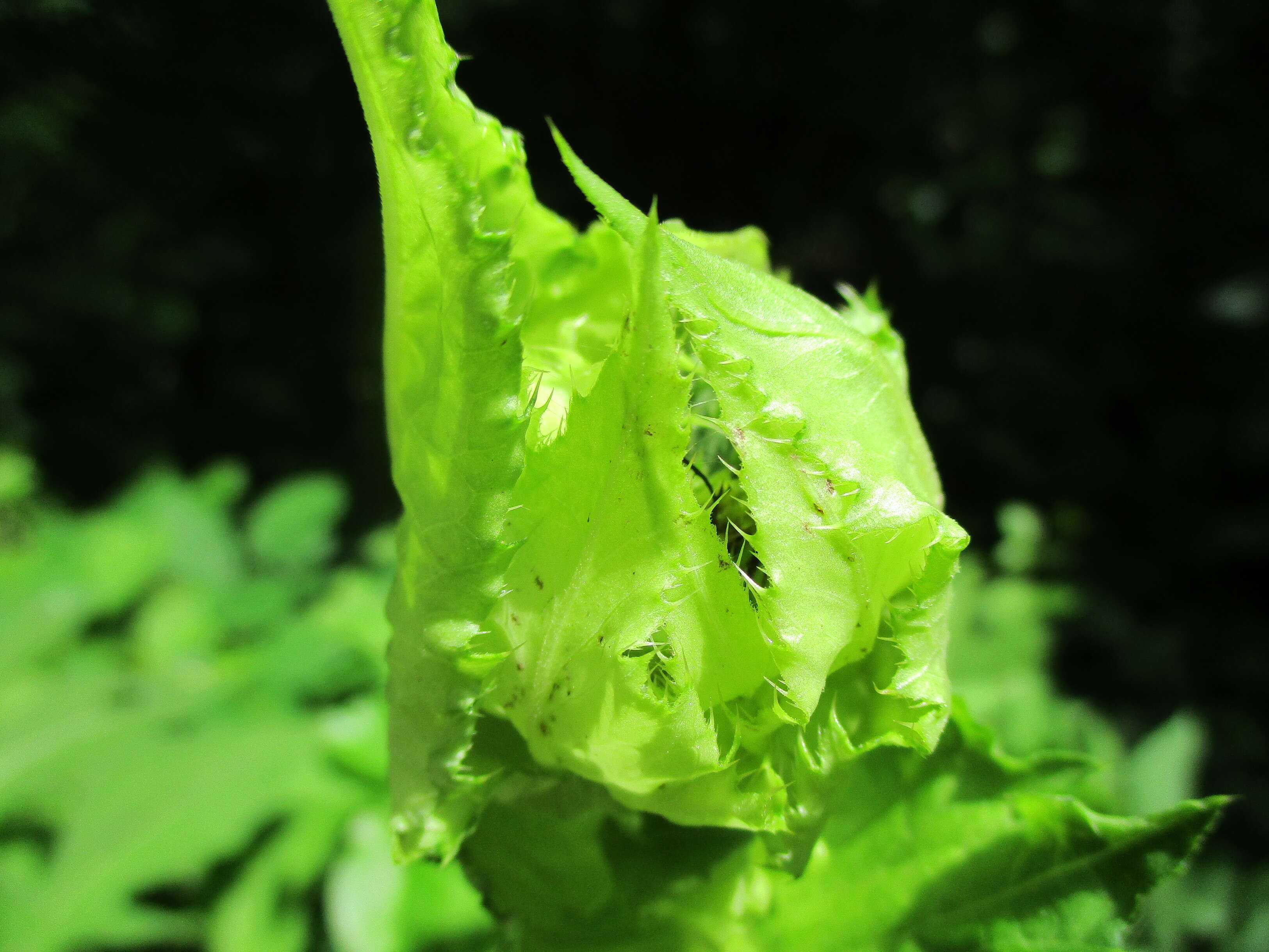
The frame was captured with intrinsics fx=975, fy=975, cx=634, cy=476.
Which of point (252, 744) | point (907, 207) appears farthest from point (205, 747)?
point (907, 207)

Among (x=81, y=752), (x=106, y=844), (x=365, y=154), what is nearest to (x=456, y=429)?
(x=106, y=844)

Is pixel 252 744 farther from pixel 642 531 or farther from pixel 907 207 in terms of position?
pixel 907 207

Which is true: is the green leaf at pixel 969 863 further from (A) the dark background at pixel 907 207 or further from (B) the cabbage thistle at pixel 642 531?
(A) the dark background at pixel 907 207

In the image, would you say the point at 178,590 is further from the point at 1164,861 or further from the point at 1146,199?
the point at 1146,199

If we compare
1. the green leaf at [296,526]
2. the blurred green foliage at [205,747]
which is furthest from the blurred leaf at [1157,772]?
the green leaf at [296,526]

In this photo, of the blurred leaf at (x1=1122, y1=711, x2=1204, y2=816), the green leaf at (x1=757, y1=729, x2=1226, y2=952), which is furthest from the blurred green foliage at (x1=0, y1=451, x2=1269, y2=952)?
the green leaf at (x1=757, y1=729, x2=1226, y2=952)
